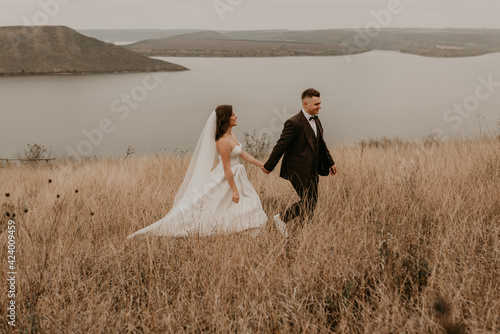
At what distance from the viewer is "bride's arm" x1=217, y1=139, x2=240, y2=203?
16.9 ft

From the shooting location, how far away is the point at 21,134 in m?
36.7

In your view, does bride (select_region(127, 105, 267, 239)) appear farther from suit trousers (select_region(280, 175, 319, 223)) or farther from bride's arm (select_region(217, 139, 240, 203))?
suit trousers (select_region(280, 175, 319, 223))

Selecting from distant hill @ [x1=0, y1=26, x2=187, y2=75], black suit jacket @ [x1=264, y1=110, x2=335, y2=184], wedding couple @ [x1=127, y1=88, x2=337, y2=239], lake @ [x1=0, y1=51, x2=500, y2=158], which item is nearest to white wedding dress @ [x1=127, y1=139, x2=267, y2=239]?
wedding couple @ [x1=127, y1=88, x2=337, y2=239]

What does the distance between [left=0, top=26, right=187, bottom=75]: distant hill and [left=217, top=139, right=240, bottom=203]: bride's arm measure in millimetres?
101668

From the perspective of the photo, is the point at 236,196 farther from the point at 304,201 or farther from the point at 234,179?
the point at 304,201

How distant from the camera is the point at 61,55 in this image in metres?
102

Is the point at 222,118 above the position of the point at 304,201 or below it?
above

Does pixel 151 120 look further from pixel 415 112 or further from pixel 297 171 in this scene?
pixel 297 171

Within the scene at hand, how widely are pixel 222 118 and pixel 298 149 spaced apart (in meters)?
0.96

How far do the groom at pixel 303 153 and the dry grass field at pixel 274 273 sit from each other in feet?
0.87

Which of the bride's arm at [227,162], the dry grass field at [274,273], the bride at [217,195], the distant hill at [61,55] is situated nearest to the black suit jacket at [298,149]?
the bride at [217,195]

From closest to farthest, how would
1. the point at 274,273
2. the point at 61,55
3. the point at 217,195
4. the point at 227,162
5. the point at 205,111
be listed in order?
1. the point at 274,273
2. the point at 227,162
3. the point at 217,195
4. the point at 205,111
5. the point at 61,55

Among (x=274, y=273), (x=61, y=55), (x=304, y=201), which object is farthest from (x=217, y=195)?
(x=61, y=55)

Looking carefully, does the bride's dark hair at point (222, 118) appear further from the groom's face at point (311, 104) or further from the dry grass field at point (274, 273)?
the dry grass field at point (274, 273)
